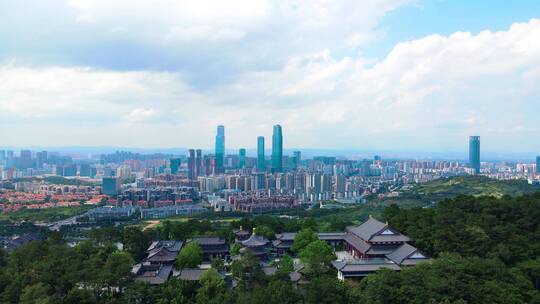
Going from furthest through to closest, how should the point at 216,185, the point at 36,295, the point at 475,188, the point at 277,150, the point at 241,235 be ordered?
the point at 277,150
the point at 216,185
the point at 475,188
the point at 241,235
the point at 36,295

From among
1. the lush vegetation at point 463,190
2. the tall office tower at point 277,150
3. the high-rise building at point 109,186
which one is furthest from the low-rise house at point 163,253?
the tall office tower at point 277,150

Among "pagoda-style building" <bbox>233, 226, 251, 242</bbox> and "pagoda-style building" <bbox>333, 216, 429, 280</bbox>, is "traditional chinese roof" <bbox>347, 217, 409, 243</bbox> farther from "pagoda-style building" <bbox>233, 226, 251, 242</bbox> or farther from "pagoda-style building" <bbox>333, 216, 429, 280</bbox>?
"pagoda-style building" <bbox>233, 226, 251, 242</bbox>

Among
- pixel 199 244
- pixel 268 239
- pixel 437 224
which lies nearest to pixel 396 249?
pixel 437 224

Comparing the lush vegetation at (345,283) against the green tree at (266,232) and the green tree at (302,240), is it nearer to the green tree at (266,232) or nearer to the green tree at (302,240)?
the green tree at (302,240)

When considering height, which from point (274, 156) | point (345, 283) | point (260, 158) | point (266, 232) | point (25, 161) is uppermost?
point (274, 156)

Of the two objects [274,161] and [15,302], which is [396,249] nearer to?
[15,302]

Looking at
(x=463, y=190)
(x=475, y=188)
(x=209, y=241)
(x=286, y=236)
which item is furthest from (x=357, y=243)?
(x=475, y=188)

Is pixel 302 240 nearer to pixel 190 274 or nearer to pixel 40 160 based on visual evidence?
pixel 190 274
